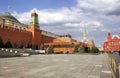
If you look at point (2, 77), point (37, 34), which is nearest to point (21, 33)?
point (37, 34)

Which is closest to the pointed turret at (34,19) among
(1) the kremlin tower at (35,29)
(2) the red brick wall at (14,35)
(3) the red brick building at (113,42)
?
(1) the kremlin tower at (35,29)

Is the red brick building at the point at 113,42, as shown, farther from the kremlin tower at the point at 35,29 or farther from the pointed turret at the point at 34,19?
the pointed turret at the point at 34,19

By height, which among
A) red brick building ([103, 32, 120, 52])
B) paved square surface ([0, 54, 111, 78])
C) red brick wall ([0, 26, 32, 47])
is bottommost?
paved square surface ([0, 54, 111, 78])

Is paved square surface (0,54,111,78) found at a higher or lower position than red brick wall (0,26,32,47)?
lower

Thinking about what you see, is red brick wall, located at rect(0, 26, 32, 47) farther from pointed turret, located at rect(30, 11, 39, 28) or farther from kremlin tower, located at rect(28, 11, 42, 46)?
pointed turret, located at rect(30, 11, 39, 28)

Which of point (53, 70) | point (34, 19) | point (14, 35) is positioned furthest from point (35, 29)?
point (53, 70)

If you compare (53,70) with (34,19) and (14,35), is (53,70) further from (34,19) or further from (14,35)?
(34,19)

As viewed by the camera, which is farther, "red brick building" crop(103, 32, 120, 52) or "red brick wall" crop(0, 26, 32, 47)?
"red brick wall" crop(0, 26, 32, 47)

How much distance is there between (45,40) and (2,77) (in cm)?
7973

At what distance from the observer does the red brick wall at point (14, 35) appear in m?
59.6

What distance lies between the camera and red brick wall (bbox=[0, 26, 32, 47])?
59.6 metres

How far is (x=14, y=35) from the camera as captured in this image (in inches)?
2515

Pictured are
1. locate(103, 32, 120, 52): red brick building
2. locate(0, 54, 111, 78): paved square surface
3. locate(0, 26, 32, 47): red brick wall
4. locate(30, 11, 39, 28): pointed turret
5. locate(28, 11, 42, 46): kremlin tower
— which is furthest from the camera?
locate(30, 11, 39, 28): pointed turret

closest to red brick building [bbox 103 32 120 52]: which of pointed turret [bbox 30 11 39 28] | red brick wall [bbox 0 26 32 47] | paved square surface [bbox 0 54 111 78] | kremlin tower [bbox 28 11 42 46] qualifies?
paved square surface [bbox 0 54 111 78]
